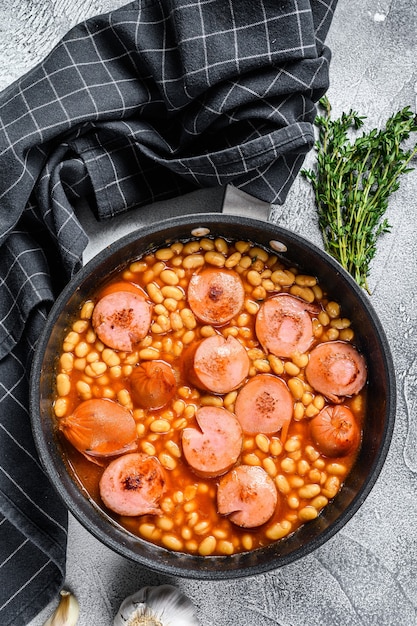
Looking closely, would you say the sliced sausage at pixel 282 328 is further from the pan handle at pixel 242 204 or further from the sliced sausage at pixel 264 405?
the pan handle at pixel 242 204

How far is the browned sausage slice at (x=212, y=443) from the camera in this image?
2.06 metres

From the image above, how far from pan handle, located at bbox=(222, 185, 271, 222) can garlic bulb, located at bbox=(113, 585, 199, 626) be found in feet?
3.93

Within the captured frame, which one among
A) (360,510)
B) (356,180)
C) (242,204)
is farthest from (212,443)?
(356,180)

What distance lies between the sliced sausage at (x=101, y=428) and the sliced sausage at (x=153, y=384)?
0.21ft

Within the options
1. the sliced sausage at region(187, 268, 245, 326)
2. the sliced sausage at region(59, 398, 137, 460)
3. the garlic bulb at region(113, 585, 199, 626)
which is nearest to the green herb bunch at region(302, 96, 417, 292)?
the sliced sausage at region(187, 268, 245, 326)

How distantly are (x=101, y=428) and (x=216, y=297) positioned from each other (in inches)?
19.5

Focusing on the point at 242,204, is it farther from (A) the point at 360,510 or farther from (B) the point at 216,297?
(A) the point at 360,510

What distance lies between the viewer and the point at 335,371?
6.91 feet

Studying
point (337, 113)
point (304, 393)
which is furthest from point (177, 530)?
point (337, 113)

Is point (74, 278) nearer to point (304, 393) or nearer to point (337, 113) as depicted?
point (304, 393)

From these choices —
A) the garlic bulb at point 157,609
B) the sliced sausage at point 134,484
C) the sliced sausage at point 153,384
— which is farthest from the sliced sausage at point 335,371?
the garlic bulb at point 157,609

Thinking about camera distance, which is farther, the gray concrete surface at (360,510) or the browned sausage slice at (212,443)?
the gray concrete surface at (360,510)

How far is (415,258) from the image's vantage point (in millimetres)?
2350

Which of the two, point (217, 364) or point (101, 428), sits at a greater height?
point (217, 364)
